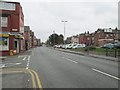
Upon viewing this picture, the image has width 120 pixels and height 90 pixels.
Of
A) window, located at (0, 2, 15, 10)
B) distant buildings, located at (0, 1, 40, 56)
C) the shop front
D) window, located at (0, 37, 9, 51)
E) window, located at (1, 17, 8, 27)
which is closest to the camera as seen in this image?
the shop front

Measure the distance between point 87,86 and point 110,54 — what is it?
22.2m

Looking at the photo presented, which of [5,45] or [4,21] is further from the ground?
[4,21]

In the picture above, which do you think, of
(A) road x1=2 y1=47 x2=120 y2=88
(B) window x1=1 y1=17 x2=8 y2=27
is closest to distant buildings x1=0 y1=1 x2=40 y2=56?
(B) window x1=1 y1=17 x2=8 y2=27

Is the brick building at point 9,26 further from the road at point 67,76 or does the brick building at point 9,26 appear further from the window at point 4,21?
the road at point 67,76

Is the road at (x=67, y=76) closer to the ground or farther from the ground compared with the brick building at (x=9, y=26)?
closer to the ground

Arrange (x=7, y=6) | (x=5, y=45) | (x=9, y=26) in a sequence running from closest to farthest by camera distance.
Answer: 1. (x=5, y=45)
2. (x=9, y=26)
3. (x=7, y=6)

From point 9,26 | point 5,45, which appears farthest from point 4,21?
point 5,45

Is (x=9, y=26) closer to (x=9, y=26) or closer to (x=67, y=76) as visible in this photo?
(x=9, y=26)

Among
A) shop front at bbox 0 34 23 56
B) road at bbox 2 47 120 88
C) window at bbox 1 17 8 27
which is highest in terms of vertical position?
window at bbox 1 17 8 27

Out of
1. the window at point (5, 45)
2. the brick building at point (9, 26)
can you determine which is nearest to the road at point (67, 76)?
the window at point (5, 45)

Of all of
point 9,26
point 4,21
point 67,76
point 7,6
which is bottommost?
point 67,76

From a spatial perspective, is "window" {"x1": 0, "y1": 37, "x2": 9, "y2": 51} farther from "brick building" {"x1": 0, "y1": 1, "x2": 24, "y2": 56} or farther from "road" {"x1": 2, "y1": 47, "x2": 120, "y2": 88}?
"road" {"x1": 2, "y1": 47, "x2": 120, "y2": 88}

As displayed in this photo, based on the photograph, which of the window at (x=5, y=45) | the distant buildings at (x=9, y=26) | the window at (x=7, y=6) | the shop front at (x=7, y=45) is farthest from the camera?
the window at (x=7, y=6)

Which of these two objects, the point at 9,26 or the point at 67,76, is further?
the point at 9,26
